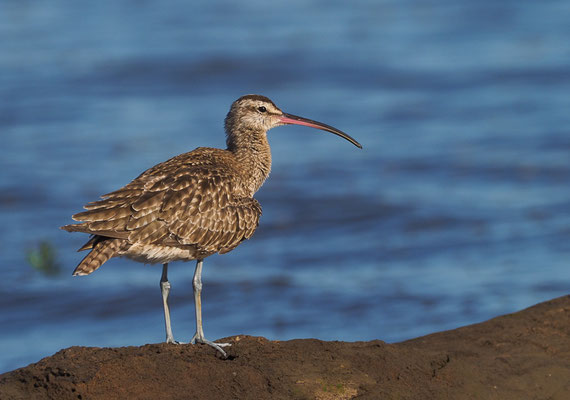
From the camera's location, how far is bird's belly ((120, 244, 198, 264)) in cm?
850

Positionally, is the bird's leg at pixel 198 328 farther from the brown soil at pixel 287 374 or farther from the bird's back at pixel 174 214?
the bird's back at pixel 174 214

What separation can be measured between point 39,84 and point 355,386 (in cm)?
1777

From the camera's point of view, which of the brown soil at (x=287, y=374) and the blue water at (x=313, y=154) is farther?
the blue water at (x=313, y=154)

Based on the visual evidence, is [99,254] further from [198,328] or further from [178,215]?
[198,328]

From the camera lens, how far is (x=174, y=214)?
876cm

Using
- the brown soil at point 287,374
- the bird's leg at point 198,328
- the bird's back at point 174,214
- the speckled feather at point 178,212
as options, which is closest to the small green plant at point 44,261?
the speckled feather at point 178,212

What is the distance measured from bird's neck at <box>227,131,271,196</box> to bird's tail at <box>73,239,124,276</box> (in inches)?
80.0

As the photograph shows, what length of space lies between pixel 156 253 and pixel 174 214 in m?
0.37

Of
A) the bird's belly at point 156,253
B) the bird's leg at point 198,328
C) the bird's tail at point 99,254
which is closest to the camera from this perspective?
the bird's leg at point 198,328

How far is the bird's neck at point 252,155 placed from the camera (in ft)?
33.2

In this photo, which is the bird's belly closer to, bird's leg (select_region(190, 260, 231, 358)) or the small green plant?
bird's leg (select_region(190, 260, 231, 358))

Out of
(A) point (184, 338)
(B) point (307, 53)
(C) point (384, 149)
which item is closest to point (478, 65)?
(B) point (307, 53)

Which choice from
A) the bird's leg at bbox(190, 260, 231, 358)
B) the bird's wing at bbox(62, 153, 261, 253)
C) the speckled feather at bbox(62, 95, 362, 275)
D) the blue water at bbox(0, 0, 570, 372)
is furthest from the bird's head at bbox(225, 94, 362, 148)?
the blue water at bbox(0, 0, 570, 372)

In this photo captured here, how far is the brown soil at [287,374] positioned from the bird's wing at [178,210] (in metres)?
1.04
